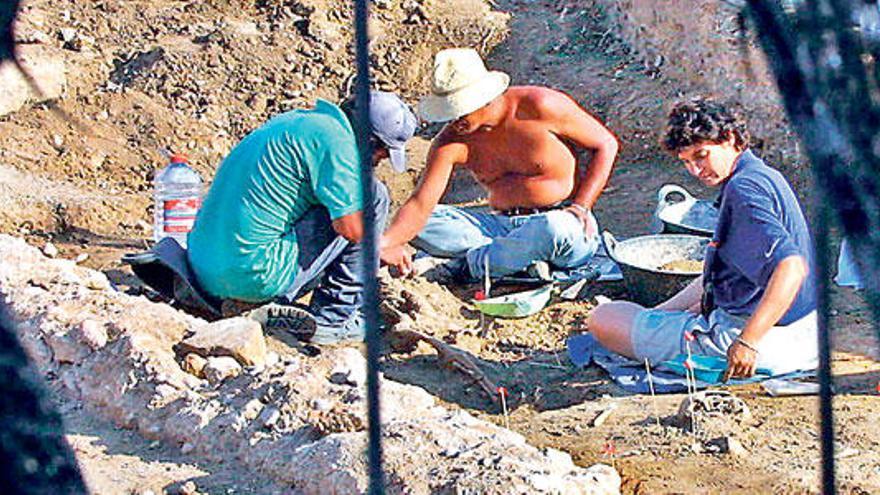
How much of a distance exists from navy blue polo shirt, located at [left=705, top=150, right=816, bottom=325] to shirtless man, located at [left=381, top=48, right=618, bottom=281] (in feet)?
4.88

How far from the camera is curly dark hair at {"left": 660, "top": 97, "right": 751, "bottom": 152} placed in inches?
165

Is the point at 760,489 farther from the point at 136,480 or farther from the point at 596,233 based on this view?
the point at 596,233

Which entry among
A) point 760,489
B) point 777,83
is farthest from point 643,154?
point 777,83

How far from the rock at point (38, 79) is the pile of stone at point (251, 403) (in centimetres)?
371

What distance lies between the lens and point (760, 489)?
3584mm

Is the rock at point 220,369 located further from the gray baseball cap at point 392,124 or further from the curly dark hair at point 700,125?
the curly dark hair at point 700,125

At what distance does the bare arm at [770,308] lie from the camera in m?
4.03

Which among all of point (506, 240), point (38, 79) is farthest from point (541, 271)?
point (38, 79)

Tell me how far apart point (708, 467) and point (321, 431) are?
1120 mm

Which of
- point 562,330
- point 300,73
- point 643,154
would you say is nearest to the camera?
point 562,330

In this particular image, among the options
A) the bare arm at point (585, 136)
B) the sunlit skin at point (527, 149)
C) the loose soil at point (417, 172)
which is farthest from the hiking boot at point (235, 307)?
the bare arm at point (585, 136)

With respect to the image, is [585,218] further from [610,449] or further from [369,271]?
[369,271]

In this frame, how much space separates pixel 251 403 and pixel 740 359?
5.03ft

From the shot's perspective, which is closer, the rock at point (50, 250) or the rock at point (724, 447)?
the rock at point (724, 447)
